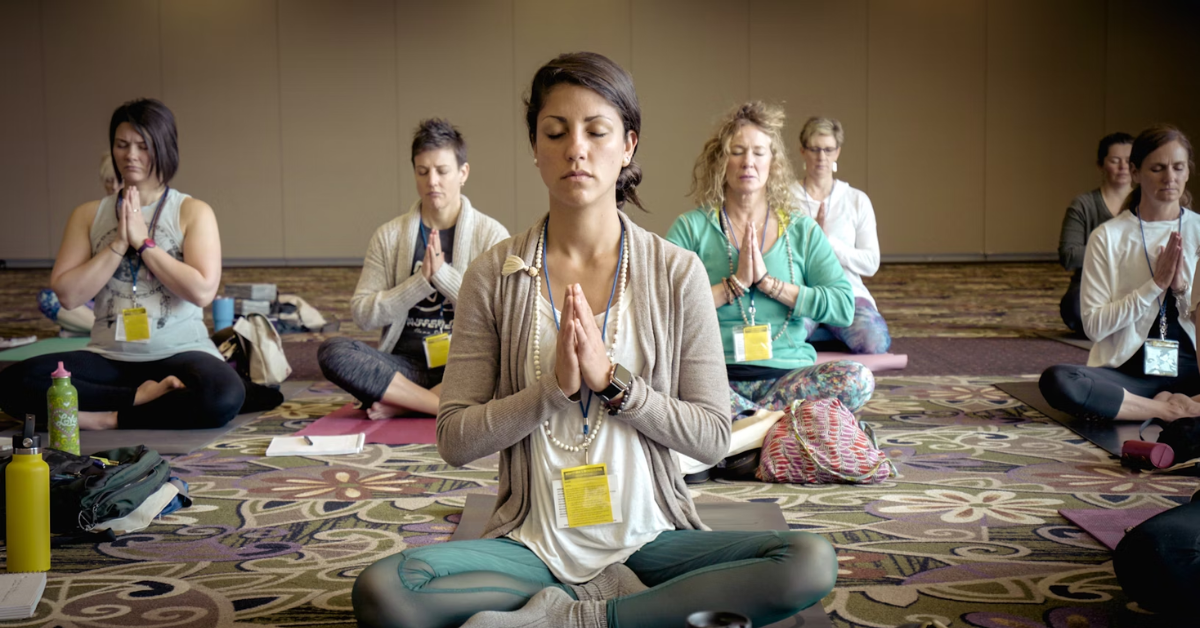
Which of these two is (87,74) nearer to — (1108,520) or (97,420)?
(97,420)

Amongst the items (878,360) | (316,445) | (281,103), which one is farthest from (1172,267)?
(281,103)

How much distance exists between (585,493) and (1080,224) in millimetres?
5154

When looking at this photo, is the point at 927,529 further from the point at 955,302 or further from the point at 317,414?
the point at 955,302

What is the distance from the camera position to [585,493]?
5.85 ft

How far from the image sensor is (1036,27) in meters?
10.9

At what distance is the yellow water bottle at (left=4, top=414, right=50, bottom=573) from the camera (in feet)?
7.49

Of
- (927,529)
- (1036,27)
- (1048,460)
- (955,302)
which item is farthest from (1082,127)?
(927,529)

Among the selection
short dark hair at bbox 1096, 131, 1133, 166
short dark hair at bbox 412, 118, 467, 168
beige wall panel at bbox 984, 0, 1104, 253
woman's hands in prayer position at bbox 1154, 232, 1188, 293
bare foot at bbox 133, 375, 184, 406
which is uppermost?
beige wall panel at bbox 984, 0, 1104, 253

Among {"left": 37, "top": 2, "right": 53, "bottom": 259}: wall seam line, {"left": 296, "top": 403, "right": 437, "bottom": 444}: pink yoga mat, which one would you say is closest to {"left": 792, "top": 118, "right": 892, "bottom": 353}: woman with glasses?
{"left": 296, "top": 403, "right": 437, "bottom": 444}: pink yoga mat

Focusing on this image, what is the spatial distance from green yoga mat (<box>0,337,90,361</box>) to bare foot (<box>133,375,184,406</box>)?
5.67 feet

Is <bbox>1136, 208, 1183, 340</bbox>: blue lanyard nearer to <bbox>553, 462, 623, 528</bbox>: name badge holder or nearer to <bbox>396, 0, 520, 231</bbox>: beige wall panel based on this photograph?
<bbox>553, 462, 623, 528</bbox>: name badge holder

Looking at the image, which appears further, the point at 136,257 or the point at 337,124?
the point at 337,124

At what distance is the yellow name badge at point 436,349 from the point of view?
3984mm

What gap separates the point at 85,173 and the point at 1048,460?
10361 mm
